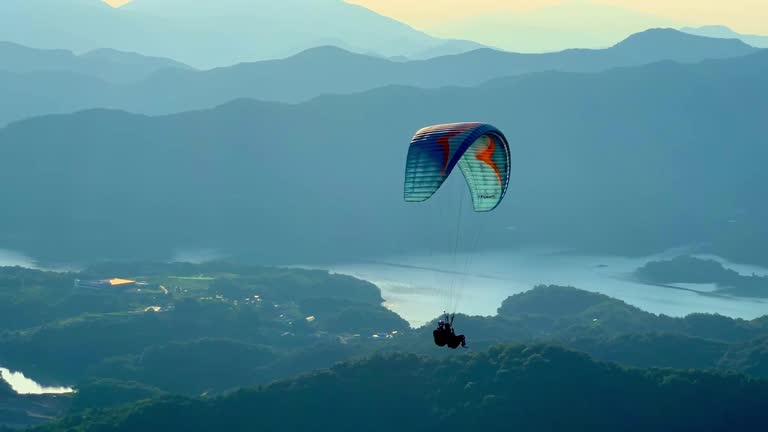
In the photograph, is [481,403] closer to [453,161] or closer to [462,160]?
[462,160]

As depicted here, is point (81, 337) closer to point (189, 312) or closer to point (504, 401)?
point (189, 312)

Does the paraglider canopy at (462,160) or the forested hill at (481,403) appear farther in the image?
the forested hill at (481,403)

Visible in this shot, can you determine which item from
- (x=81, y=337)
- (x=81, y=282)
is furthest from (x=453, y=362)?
(x=81, y=282)

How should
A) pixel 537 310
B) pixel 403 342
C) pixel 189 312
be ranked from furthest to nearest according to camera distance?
pixel 537 310 < pixel 189 312 < pixel 403 342

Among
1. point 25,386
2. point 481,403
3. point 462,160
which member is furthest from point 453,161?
point 25,386

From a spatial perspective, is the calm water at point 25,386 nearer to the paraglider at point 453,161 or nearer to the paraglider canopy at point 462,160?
the paraglider canopy at point 462,160

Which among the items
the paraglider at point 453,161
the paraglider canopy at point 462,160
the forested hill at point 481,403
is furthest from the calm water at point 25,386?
the paraglider at point 453,161

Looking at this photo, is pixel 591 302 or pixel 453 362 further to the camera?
pixel 591 302
